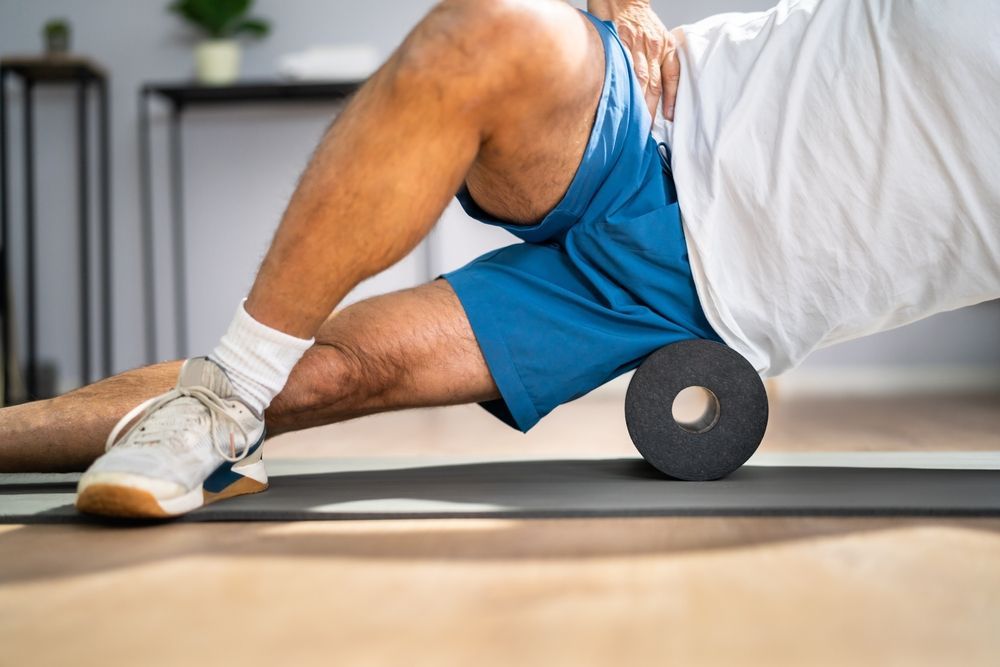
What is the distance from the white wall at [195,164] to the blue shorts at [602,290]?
2433 mm

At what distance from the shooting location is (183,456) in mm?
938

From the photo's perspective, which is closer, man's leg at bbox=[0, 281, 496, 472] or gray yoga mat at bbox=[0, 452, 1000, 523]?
gray yoga mat at bbox=[0, 452, 1000, 523]

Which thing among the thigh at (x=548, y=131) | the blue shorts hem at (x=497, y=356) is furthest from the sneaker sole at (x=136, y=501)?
the thigh at (x=548, y=131)

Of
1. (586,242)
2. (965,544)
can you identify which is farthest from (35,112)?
(965,544)

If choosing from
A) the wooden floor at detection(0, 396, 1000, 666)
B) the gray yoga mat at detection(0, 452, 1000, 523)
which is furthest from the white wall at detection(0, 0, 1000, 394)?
the wooden floor at detection(0, 396, 1000, 666)

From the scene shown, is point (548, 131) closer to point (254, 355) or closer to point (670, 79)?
point (670, 79)

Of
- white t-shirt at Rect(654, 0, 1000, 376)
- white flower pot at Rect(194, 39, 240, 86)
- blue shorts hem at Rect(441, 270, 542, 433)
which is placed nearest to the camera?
white t-shirt at Rect(654, 0, 1000, 376)

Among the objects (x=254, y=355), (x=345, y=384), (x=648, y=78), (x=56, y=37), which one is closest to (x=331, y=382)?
(x=345, y=384)

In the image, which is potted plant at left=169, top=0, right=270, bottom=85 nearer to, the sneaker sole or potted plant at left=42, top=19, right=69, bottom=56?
potted plant at left=42, top=19, right=69, bottom=56

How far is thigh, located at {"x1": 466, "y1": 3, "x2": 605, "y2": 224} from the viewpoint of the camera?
3.44 feet

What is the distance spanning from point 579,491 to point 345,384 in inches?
13.1

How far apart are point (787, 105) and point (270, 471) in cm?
83

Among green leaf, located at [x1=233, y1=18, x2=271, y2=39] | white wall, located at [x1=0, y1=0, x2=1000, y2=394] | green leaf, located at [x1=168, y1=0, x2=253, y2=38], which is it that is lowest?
white wall, located at [x1=0, y1=0, x2=1000, y2=394]

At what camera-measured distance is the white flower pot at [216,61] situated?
11.5 ft
